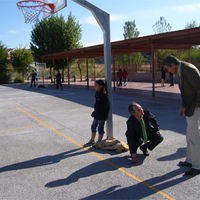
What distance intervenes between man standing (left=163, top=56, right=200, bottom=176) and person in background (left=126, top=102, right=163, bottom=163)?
0.79 m

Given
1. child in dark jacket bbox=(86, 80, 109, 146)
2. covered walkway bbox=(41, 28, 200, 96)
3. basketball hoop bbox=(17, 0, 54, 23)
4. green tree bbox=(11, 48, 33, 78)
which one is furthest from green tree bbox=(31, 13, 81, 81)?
child in dark jacket bbox=(86, 80, 109, 146)

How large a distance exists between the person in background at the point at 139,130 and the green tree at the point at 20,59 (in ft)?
112

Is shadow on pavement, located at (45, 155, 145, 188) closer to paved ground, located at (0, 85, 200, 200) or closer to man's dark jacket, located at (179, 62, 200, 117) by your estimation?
paved ground, located at (0, 85, 200, 200)

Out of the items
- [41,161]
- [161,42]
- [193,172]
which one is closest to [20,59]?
[161,42]

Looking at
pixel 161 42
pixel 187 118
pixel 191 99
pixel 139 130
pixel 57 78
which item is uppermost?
pixel 161 42

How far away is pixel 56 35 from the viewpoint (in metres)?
32.8

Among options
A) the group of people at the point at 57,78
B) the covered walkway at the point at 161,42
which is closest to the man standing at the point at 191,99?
the covered walkway at the point at 161,42

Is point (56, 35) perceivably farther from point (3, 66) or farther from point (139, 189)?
point (139, 189)

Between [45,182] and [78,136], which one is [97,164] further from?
[78,136]

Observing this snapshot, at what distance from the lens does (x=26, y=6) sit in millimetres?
10664

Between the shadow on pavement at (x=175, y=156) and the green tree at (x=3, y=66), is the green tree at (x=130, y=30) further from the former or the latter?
the shadow on pavement at (x=175, y=156)

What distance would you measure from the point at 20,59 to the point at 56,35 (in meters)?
7.06

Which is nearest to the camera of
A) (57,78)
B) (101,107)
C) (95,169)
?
(95,169)

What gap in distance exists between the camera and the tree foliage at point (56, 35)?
3277 centimetres
